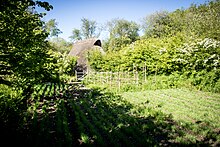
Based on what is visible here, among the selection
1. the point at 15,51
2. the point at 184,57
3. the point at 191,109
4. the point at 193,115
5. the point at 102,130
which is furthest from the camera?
the point at 184,57

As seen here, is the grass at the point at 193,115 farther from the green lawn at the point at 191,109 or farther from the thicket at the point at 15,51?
the thicket at the point at 15,51

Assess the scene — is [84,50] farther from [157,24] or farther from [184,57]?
[184,57]

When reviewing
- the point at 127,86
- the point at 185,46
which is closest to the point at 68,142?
the point at 127,86

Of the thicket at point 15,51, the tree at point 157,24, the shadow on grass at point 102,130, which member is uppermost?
the tree at point 157,24

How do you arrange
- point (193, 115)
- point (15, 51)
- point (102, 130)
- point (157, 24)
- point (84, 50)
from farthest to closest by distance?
point (157, 24) → point (84, 50) → point (193, 115) → point (102, 130) → point (15, 51)

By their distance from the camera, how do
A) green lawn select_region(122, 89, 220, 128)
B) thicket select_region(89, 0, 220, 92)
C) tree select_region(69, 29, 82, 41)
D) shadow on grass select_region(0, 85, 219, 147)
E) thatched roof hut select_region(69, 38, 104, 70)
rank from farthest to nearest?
tree select_region(69, 29, 82, 41) → thatched roof hut select_region(69, 38, 104, 70) → thicket select_region(89, 0, 220, 92) → green lawn select_region(122, 89, 220, 128) → shadow on grass select_region(0, 85, 219, 147)

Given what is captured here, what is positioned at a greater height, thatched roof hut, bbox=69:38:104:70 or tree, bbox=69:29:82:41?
tree, bbox=69:29:82:41

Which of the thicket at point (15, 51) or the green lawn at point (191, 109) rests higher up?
the thicket at point (15, 51)

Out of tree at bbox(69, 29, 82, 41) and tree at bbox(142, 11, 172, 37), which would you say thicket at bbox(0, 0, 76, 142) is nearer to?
tree at bbox(142, 11, 172, 37)

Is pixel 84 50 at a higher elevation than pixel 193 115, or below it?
higher

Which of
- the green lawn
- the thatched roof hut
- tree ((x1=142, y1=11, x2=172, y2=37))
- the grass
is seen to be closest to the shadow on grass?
the grass

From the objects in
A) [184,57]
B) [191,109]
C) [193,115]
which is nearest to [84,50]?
[184,57]

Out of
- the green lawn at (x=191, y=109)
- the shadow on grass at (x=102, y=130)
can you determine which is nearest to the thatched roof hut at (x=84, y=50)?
the green lawn at (x=191, y=109)

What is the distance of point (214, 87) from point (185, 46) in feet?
13.8
